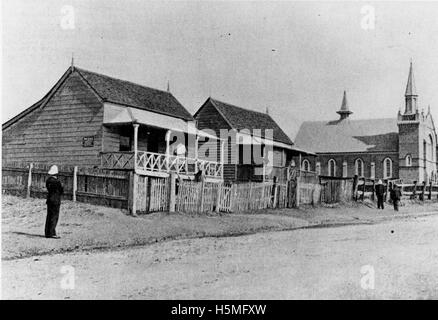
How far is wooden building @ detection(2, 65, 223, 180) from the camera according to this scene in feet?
84.8

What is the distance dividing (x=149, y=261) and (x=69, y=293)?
2755 millimetres

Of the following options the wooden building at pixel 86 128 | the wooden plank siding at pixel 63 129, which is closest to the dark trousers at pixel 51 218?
the wooden building at pixel 86 128

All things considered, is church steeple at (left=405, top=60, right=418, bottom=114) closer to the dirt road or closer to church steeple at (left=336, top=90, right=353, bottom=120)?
church steeple at (left=336, top=90, right=353, bottom=120)

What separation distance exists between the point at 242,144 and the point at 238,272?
2845cm

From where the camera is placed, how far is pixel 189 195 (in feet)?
65.8

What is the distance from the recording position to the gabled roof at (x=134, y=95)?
88.2 ft

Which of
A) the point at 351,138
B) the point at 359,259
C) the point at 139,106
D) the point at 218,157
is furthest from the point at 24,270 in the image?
the point at 351,138

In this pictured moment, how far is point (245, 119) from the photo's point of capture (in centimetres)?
4272

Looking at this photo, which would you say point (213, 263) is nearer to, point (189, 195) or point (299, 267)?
point (299, 267)

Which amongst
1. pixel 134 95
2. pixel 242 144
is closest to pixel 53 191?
pixel 134 95

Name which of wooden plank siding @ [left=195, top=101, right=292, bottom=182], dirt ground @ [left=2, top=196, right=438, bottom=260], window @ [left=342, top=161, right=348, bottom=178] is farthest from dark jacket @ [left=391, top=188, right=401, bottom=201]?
window @ [left=342, top=161, right=348, bottom=178]

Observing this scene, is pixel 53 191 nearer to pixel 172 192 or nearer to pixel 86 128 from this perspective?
pixel 172 192
